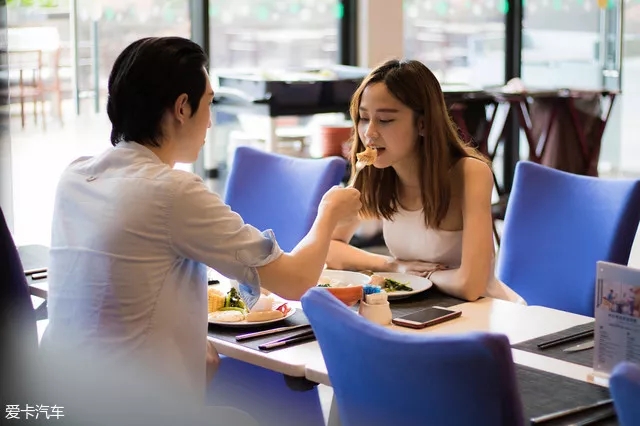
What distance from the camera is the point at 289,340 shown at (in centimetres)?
220

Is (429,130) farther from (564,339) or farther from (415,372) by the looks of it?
(415,372)

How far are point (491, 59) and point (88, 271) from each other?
540 cm

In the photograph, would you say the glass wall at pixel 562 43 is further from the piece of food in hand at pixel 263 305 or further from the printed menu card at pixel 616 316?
the printed menu card at pixel 616 316

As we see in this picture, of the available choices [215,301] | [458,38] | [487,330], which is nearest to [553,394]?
[487,330]

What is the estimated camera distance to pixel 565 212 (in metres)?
2.93

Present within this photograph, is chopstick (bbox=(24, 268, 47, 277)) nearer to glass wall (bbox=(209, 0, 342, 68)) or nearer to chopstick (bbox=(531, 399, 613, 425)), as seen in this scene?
chopstick (bbox=(531, 399, 613, 425))

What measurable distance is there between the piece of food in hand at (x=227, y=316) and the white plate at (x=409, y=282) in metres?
0.39

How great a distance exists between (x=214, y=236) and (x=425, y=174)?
92 cm

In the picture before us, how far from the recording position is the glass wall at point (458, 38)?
6.44 metres

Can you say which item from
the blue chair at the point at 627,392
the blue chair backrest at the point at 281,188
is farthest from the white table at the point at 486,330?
the blue chair backrest at the point at 281,188

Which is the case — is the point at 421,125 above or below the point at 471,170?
above

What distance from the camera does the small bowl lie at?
2.44 metres

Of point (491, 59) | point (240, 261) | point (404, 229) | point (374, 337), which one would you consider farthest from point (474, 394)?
point (491, 59)

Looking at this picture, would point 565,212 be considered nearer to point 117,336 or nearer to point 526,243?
point 526,243
